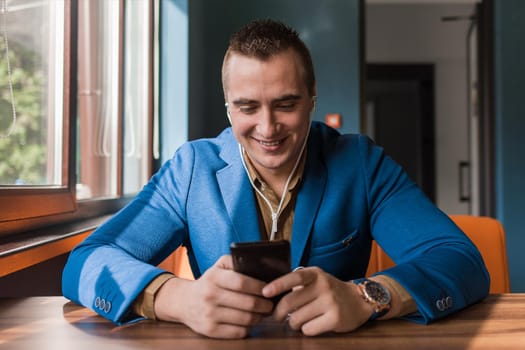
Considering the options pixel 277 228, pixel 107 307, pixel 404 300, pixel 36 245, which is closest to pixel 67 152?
pixel 36 245

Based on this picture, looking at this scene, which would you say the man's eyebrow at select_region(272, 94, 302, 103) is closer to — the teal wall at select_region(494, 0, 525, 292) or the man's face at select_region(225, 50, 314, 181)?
the man's face at select_region(225, 50, 314, 181)

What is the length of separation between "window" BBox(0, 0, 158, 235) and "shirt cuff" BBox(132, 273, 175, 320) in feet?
1.92

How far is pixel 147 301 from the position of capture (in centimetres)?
99

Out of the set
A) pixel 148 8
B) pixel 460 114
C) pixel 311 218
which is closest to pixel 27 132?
pixel 311 218

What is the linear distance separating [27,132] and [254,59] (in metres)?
0.91

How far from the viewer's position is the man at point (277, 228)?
889 millimetres

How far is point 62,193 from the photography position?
1.79 meters

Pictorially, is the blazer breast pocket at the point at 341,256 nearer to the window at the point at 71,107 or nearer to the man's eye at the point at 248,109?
the man's eye at the point at 248,109

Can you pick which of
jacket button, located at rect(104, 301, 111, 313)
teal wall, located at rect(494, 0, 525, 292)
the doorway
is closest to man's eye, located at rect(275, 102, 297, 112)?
jacket button, located at rect(104, 301, 111, 313)

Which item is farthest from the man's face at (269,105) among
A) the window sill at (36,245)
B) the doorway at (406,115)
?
the doorway at (406,115)

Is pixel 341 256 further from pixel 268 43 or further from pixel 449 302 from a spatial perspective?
pixel 268 43

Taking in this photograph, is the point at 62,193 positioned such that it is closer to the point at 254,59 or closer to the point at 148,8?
the point at 254,59

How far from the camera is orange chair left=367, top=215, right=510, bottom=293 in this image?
59.8 inches

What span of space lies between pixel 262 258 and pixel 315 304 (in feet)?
0.37
